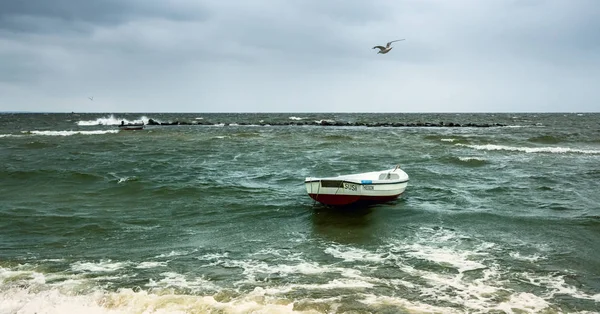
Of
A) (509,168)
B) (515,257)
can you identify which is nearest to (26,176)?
(515,257)

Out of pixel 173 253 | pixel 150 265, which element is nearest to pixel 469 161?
pixel 173 253

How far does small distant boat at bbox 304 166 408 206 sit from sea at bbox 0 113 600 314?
1.49 feet

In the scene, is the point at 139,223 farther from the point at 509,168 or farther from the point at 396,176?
the point at 509,168

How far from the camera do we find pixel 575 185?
2052 centimetres

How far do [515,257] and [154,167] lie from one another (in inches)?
805

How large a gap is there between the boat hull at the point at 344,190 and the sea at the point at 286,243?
0.48 m

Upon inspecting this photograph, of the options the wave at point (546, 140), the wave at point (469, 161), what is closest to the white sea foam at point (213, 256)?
the wave at point (469, 161)

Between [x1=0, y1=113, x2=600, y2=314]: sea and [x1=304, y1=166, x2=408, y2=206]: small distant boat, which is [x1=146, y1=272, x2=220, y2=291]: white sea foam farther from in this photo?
[x1=304, y1=166, x2=408, y2=206]: small distant boat

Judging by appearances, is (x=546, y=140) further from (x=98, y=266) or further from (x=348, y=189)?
(x=98, y=266)

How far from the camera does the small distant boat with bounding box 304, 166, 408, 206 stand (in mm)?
15438

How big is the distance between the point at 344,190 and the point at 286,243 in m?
4.06

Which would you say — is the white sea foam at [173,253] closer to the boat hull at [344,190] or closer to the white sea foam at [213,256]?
the white sea foam at [213,256]

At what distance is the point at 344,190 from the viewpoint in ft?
50.9

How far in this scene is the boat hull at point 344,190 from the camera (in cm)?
1543
